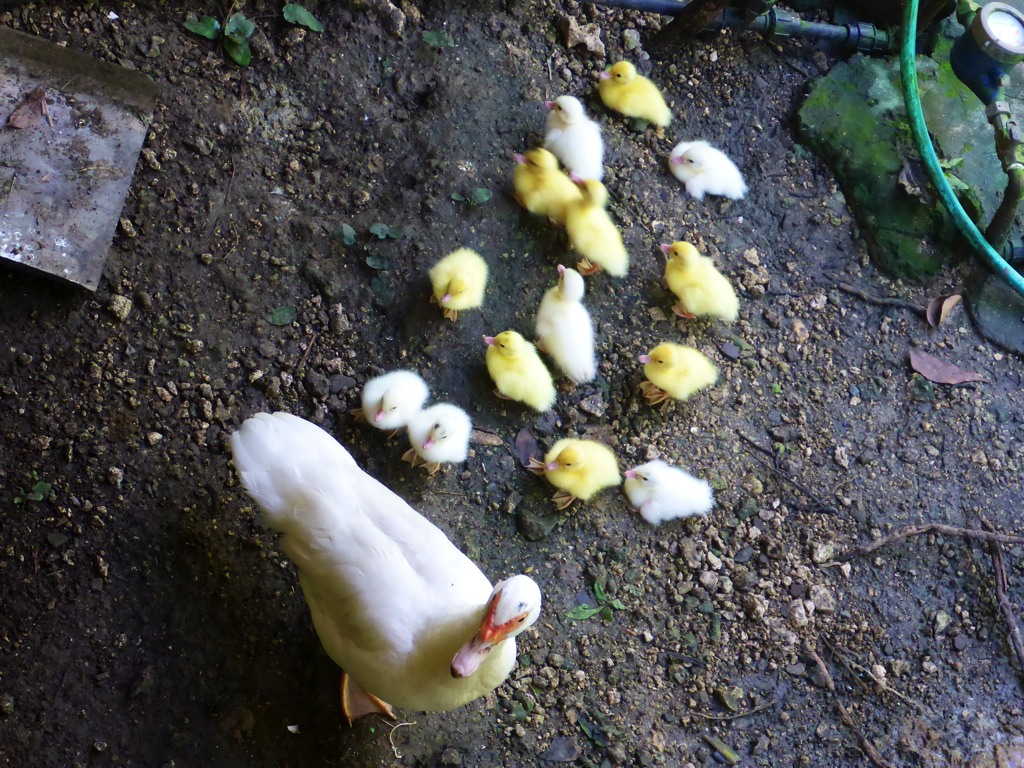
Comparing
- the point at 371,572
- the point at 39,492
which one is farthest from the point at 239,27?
the point at 371,572

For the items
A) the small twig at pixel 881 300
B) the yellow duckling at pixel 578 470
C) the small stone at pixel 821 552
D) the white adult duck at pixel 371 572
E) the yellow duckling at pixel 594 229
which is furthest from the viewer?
the small twig at pixel 881 300

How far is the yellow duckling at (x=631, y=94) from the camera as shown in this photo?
3250mm

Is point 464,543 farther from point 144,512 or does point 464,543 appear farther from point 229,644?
point 144,512

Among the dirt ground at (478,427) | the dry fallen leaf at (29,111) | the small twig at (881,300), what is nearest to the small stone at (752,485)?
the dirt ground at (478,427)

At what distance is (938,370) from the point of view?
3232 mm

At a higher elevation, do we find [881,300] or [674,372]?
[881,300]

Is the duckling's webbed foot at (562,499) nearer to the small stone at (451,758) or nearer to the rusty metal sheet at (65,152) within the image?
the small stone at (451,758)

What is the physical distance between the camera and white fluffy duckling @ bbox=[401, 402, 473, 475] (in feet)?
8.38

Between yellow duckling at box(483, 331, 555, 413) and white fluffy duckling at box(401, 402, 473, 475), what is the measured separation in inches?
7.0

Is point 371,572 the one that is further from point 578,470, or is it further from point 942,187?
point 942,187

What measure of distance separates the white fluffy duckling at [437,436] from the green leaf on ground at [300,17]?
153cm

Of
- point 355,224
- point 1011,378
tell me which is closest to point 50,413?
point 355,224

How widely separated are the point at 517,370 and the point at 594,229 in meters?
0.60

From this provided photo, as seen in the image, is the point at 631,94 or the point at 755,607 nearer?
the point at 755,607
